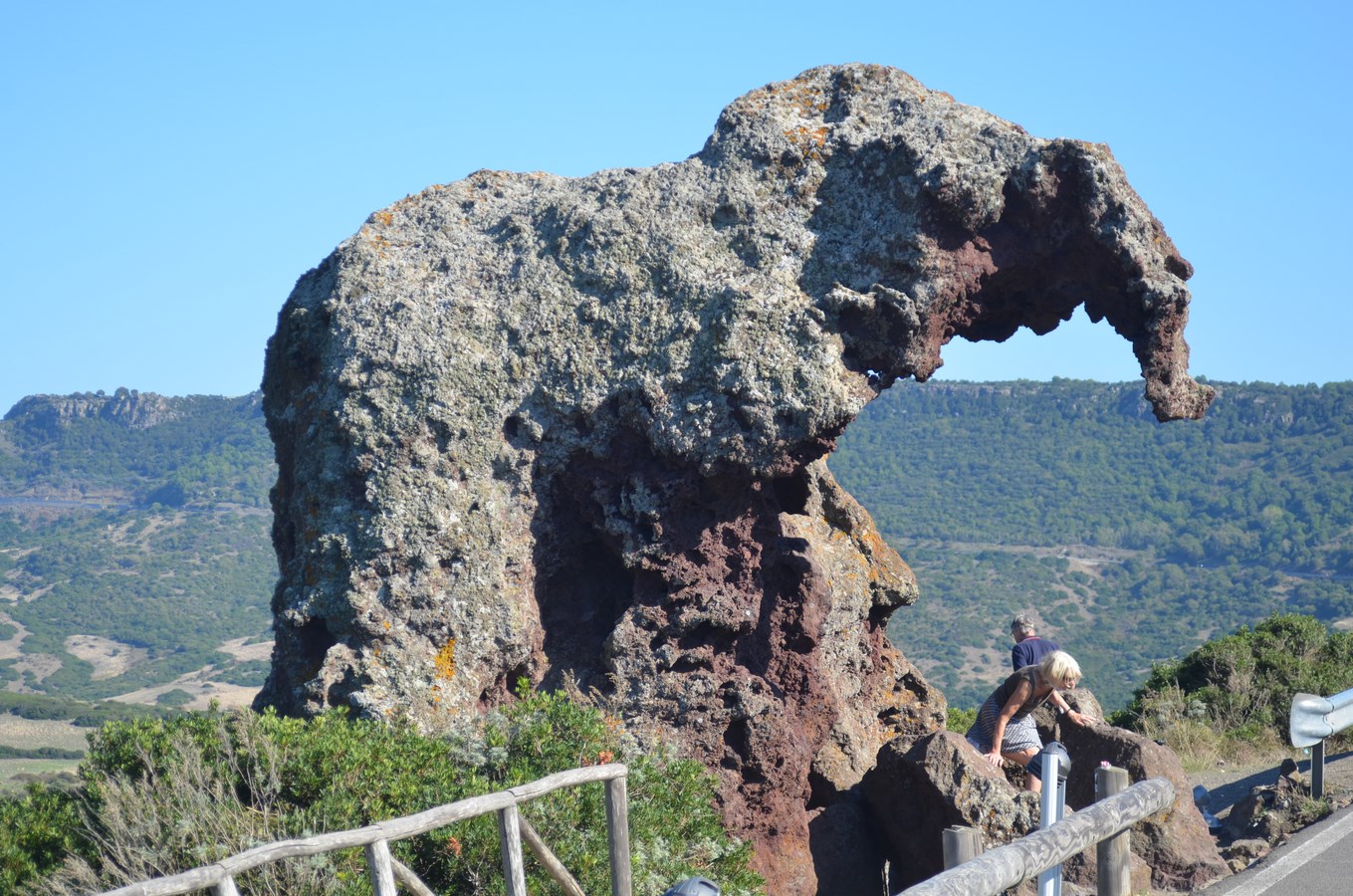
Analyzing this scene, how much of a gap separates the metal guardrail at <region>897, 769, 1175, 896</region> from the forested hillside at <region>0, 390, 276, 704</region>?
61068 millimetres

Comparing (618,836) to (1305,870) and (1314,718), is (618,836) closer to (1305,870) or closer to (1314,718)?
(1305,870)

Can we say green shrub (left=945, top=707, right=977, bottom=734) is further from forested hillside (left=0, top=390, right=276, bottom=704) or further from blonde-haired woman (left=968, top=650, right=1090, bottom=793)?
forested hillside (left=0, top=390, right=276, bottom=704)

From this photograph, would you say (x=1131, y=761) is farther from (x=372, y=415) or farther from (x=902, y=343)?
(x=372, y=415)

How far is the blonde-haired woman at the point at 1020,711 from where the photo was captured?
9094 millimetres

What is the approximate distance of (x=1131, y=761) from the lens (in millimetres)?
9992

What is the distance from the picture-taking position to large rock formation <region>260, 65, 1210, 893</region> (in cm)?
954

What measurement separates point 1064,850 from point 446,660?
451cm

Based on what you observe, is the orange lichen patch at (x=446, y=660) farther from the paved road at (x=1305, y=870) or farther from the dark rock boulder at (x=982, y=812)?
the paved road at (x=1305, y=870)

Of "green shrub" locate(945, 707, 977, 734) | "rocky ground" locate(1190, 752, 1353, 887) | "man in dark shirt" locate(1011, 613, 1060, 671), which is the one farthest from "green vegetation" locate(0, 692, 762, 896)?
"green shrub" locate(945, 707, 977, 734)

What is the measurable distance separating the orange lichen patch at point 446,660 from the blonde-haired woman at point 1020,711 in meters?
3.64

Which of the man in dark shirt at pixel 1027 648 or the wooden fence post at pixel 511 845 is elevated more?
the man in dark shirt at pixel 1027 648

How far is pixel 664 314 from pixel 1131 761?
14.9 ft

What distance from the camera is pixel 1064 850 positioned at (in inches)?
242

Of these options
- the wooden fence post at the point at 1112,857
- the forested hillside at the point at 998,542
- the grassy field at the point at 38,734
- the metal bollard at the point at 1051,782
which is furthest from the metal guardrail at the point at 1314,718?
the grassy field at the point at 38,734
